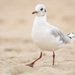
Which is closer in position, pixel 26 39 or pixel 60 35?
pixel 60 35

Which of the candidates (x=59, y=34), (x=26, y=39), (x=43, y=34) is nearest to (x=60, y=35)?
(x=59, y=34)

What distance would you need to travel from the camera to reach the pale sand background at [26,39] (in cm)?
557

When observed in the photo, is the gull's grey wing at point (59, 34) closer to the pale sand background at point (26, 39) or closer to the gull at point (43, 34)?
the gull at point (43, 34)

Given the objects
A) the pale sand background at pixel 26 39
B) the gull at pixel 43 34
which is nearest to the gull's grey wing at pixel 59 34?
the gull at pixel 43 34

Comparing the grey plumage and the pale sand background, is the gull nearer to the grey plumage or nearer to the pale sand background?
the grey plumage

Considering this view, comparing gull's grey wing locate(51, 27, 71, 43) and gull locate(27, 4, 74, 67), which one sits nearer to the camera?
gull locate(27, 4, 74, 67)

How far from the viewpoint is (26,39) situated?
465 inches

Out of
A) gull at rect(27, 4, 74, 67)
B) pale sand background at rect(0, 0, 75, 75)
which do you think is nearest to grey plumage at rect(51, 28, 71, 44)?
gull at rect(27, 4, 74, 67)

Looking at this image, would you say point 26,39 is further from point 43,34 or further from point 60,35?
point 43,34

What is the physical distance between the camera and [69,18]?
48.7 ft

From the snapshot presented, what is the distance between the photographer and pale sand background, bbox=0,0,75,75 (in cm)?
557

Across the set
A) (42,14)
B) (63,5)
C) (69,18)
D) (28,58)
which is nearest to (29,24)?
(69,18)

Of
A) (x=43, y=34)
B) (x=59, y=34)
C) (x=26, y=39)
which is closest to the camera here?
(x=43, y=34)

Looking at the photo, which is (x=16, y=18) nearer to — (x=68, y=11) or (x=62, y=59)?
(x=68, y=11)
